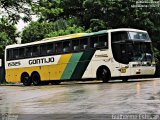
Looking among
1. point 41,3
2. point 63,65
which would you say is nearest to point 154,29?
point 63,65

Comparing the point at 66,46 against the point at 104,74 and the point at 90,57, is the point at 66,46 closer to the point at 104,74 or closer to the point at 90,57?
the point at 90,57

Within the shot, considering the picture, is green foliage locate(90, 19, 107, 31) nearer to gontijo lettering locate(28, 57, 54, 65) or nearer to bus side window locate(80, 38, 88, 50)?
gontijo lettering locate(28, 57, 54, 65)

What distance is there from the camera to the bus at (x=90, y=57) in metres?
24.1

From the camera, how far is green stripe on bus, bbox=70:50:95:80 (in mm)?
25359

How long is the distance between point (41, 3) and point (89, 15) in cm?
2340

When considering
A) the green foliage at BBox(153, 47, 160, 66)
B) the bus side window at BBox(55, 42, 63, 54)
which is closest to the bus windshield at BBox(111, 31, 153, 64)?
the bus side window at BBox(55, 42, 63, 54)

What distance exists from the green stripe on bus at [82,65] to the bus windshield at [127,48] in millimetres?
1642

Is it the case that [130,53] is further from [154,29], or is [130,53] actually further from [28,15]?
[154,29]

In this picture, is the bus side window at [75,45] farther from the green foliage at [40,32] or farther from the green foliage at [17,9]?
the green foliage at [40,32]

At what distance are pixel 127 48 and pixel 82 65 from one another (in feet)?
10.9

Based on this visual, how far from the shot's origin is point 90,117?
8586 mm

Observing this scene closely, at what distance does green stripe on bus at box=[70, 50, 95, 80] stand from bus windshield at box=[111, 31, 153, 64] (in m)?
1.64

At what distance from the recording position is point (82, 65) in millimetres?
25953

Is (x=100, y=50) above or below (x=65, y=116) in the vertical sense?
above
